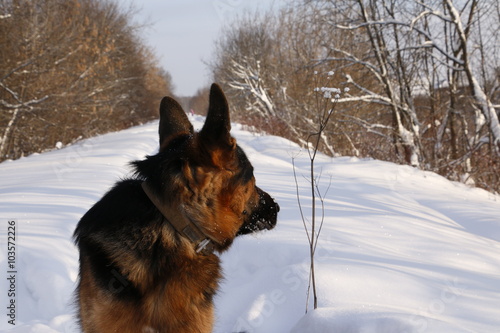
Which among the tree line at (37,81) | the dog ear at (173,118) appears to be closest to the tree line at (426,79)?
the dog ear at (173,118)

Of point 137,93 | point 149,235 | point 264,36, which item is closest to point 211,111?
point 149,235

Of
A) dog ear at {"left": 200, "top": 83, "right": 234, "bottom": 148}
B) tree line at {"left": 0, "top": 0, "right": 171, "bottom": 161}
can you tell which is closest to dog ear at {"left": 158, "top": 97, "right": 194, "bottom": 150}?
dog ear at {"left": 200, "top": 83, "right": 234, "bottom": 148}

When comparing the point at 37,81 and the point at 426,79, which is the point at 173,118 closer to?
the point at 426,79

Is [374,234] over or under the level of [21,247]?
over

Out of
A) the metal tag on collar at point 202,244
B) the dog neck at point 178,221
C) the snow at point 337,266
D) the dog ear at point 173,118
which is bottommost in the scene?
the snow at point 337,266

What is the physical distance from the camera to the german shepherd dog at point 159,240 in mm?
1848

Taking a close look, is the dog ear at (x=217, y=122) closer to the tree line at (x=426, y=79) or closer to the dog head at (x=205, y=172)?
the dog head at (x=205, y=172)

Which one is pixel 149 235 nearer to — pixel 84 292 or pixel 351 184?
pixel 84 292

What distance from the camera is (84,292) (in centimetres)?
199

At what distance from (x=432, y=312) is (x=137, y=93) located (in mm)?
46615

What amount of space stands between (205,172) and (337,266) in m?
2.02

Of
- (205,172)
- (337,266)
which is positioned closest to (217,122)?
(205,172)

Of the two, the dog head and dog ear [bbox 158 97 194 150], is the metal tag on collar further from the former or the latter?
dog ear [bbox 158 97 194 150]

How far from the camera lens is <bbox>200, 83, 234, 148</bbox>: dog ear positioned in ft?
5.50
